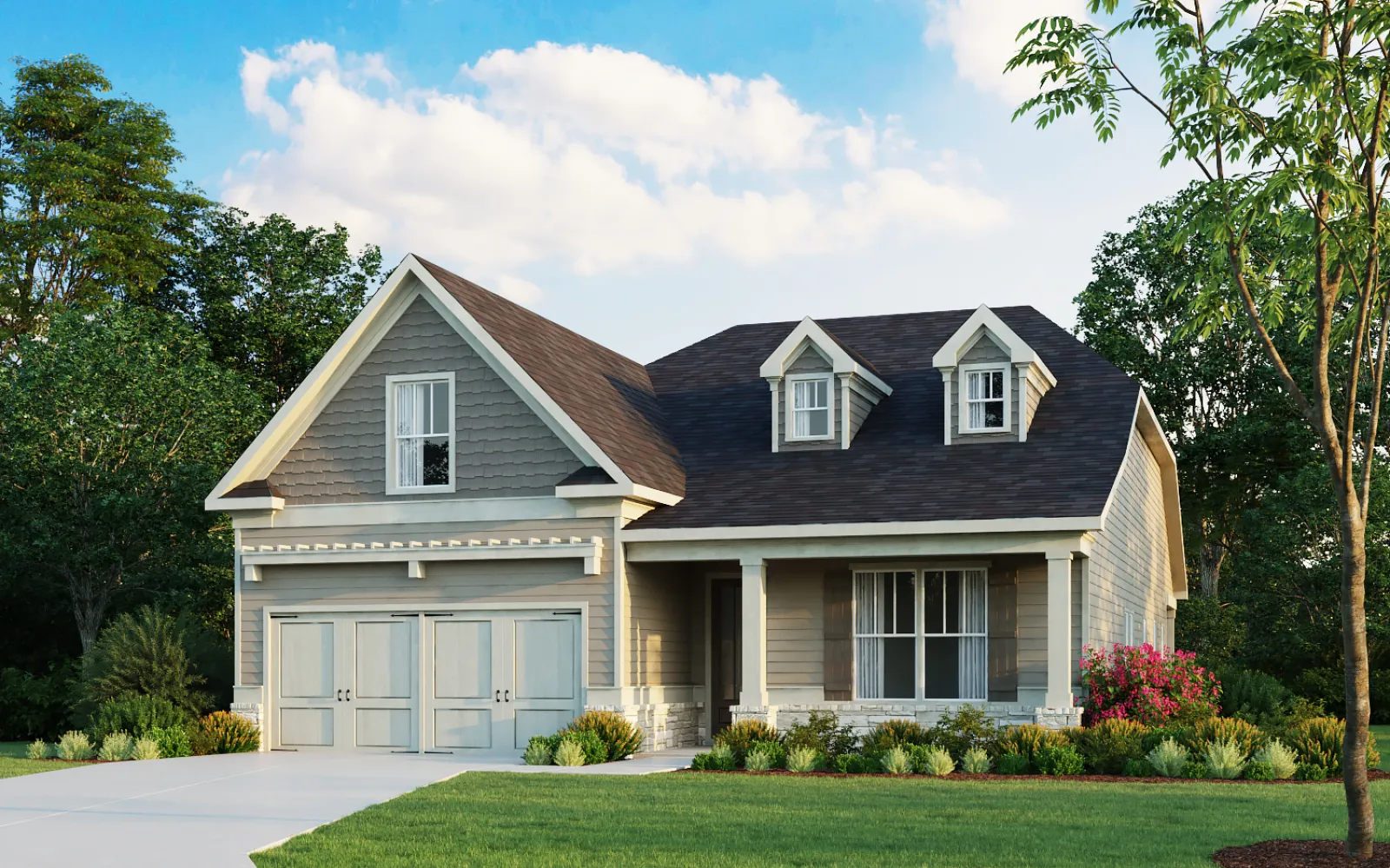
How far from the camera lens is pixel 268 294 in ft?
135

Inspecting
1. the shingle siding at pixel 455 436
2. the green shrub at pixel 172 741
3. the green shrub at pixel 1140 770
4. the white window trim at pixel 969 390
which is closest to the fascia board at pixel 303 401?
the shingle siding at pixel 455 436

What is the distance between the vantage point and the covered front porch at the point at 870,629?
20.5 m

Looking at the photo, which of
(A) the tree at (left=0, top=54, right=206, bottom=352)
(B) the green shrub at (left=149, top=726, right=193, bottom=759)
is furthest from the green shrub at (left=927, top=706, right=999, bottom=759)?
(A) the tree at (left=0, top=54, right=206, bottom=352)

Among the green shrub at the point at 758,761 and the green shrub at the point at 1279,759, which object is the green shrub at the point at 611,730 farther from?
the green shrub at the point at 1279,759

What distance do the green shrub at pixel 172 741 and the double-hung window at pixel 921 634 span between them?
9509mm

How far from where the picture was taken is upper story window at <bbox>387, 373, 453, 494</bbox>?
2175 centimetres

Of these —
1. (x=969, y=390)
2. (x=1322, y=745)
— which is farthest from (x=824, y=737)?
(x=969, y=390)

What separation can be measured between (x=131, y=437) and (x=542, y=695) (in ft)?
47.4

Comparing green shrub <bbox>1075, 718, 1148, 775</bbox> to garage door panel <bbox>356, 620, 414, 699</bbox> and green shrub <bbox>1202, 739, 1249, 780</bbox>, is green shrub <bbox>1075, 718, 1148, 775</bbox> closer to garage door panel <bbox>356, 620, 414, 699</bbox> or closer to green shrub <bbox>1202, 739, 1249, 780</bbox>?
green shrub <bbox>1202, 739, 1249, 780</bbox>

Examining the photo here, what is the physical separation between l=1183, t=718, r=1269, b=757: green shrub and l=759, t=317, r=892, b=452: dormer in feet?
24.3

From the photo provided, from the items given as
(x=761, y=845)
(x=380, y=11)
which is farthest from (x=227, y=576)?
(x=761, y=845)

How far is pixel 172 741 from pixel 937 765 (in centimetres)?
1054

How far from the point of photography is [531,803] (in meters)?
14.4

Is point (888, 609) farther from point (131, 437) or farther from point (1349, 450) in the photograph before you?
point (131, 437)
